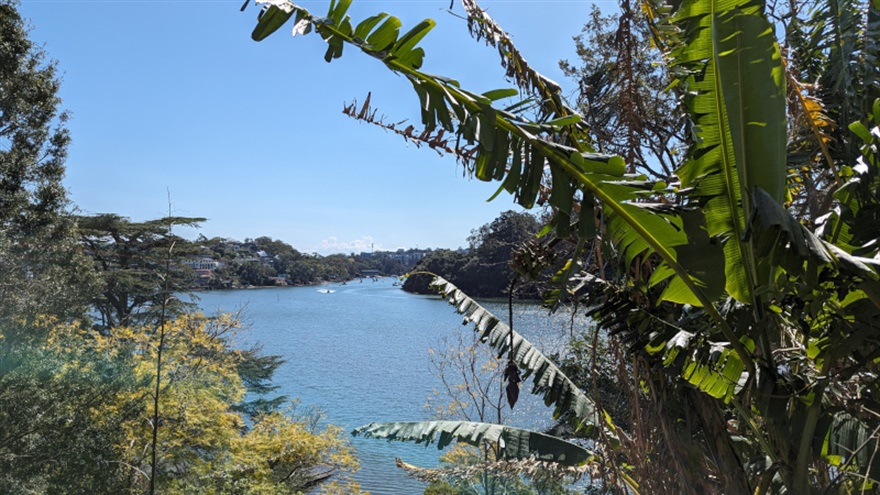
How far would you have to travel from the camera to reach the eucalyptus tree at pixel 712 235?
1581 millimetres

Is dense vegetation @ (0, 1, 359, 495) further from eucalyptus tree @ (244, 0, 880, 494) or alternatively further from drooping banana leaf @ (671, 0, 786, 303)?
drooping banana leaf @ (671, 0, 786, 303)

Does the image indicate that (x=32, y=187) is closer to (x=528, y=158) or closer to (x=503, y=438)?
(x=503, y=438)

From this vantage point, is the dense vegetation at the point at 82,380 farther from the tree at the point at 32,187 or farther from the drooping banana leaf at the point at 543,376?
the drooping banana leaf at the point at 543,376

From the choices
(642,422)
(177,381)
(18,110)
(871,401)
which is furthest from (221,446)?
(871,401)

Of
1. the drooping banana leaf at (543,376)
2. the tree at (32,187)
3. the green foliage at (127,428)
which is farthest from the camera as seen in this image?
the tree at (32,187)

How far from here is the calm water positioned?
13.1 metres

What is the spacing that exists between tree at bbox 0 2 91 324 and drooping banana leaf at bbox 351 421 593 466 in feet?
27.8

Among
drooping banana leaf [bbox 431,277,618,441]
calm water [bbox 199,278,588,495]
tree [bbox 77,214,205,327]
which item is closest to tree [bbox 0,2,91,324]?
calm water [bbox 199,278,588,495]

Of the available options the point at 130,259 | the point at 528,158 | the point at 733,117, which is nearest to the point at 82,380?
the point at 528,158

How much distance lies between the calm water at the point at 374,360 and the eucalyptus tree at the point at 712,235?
99cm

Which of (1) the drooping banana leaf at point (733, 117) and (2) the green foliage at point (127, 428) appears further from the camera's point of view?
(2) the green foliage at point (127, 428)

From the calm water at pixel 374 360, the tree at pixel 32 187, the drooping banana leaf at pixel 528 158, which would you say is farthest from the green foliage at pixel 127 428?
the drooping banana leaf at pixel 528 158

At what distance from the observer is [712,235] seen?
5.68 ft

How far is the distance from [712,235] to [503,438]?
6.35ft
